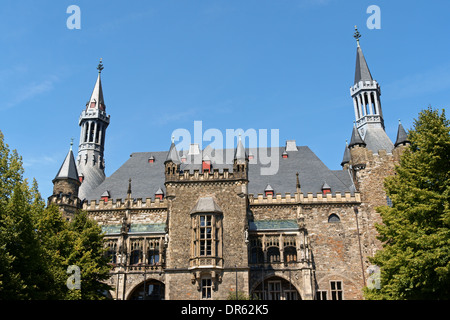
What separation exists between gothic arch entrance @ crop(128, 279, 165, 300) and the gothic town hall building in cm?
8

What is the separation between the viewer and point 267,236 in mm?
32781

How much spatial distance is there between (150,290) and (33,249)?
51.2ft

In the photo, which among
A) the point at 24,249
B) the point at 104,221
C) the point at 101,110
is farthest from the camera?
the point at 101,110

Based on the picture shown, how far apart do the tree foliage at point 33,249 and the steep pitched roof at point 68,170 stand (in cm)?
1224

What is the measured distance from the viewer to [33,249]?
61.0 feet

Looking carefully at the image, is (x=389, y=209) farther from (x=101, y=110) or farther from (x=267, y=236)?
(x=101, y=110)

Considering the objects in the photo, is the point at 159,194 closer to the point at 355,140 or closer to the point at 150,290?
the point at 150,290

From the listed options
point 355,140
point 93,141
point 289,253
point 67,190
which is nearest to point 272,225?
point 289,253

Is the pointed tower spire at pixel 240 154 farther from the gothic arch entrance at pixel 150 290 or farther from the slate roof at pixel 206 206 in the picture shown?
the gothic arch entrance at pixel 150 290

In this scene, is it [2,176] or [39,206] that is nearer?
[2,176]

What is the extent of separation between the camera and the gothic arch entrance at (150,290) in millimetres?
32281

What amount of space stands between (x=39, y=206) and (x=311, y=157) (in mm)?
27722

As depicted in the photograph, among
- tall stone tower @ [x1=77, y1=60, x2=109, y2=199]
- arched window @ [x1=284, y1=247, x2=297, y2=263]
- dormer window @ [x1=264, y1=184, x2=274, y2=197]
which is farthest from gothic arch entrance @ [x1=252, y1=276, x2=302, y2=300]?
tall stone tower @ [x1=77, y1=60, x2=109, y2=199]

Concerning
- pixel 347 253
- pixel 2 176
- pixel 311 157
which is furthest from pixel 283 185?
pixel 2 176
